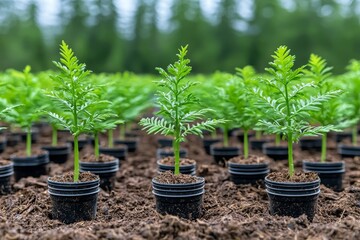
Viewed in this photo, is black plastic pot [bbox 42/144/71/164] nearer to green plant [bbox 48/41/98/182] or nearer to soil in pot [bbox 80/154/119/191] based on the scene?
soil in pot [bbox 80/154/119/191]

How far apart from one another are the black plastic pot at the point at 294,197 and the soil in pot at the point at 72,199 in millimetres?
1869

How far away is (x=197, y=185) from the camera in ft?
15.5

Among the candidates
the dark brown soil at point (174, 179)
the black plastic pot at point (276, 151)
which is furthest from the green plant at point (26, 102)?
the black plastic pot at point (276, 151)

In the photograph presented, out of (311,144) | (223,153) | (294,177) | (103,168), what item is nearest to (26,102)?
(103,168)

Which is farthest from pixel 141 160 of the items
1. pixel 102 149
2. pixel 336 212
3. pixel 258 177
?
pixel 336 212

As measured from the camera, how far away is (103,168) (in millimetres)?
6035

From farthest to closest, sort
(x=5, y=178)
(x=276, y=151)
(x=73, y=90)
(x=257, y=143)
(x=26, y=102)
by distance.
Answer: (x=257, y=143) < (x=276, y=151) < (x=26, y=102) < (x=5, y=178) < (x=73, y=90)

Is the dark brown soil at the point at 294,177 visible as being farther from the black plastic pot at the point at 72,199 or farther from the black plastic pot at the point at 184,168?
the black plastic pot at the point at 72,199

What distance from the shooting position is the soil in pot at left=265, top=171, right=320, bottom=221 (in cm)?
463

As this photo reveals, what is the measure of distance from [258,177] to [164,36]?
35.2m

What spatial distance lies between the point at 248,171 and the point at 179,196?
5.33 ft

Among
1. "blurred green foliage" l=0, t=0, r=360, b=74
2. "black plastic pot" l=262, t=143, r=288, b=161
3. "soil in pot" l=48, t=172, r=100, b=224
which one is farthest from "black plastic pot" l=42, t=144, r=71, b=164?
"blurred green foliage" l=0, t=0, r=360, b=74

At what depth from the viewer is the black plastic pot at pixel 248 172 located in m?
6.01

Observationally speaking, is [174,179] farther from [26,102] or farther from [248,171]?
[26,102]
